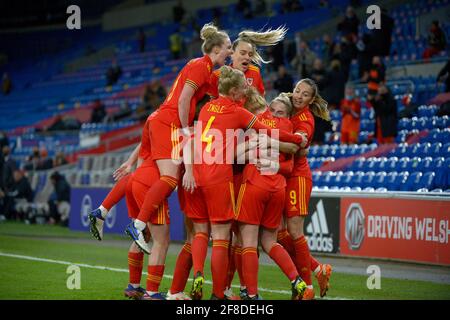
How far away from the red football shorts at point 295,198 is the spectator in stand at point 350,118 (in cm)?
948

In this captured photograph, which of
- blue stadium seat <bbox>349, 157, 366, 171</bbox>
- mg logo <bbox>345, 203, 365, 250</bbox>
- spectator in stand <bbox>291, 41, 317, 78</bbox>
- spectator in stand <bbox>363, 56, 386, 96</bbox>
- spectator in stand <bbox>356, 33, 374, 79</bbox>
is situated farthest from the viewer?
spectator in stand <bbox>291, 41, 317, 78</bbox>

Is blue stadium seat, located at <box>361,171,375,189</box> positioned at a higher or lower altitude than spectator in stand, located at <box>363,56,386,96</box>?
lower

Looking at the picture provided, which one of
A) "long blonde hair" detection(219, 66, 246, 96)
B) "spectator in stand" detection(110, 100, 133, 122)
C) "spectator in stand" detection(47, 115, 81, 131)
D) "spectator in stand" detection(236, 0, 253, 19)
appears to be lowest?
"long blonde hair" detection(219, 66, 246, 96)

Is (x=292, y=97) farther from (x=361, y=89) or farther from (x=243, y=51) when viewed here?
(x=361, y=89)

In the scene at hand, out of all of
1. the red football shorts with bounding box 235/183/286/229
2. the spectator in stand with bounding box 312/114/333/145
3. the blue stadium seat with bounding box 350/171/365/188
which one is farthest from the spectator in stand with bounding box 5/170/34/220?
the red football shorts with bounding box 235/183/286/229

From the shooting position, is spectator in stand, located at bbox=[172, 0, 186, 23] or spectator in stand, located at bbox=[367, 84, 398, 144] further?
spectator in stand, located at bbox=[172, 0, 186, 23]

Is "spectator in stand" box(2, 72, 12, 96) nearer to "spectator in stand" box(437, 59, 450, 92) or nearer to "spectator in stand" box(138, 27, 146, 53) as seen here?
"spectator in stand" box(138, 27, 146, 53)

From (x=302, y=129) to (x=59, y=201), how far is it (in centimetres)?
1364

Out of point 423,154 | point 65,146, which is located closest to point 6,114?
point 65,146

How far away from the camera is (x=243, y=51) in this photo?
8648mm

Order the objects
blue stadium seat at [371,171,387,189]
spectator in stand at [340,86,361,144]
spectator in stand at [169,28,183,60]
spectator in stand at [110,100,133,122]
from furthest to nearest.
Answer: spectator in stand at [169,28,183,60] → spectator in stand at [110,100,133,122] → spectator in stand at [340,86,361,144] → blue stadium seat at [371,171,387,189]

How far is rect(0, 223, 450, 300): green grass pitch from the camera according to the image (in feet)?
29.5

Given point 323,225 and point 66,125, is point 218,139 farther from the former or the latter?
point 66,125

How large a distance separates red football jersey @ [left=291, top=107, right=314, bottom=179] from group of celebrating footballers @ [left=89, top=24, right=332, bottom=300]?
1cm
